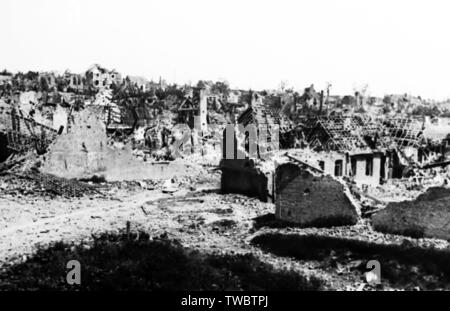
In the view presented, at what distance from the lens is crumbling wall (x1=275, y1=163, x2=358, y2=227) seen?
55.3 ft

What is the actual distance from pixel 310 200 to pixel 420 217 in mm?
3868

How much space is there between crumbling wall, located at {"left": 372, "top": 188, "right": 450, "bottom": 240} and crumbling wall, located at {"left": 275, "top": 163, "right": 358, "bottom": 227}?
1111mm

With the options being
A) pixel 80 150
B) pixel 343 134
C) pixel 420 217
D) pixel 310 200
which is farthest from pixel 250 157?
pixel 420 217

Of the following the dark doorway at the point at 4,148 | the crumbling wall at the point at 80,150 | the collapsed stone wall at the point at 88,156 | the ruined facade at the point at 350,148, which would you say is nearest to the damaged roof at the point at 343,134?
the ruined facade at the point at 350,148

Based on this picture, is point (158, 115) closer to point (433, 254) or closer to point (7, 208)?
point (7, 208)

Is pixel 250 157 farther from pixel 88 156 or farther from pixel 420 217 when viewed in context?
pixel 420 217

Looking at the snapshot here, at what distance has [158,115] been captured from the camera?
178 feet

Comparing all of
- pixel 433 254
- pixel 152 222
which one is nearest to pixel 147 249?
pixel 152 222

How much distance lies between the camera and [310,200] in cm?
1748

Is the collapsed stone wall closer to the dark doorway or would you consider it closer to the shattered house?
the dark doorway

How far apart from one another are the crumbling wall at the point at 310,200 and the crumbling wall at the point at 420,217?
1111 millimetres

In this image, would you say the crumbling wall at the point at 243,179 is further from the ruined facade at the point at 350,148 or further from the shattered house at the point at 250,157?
the ruined facade at the point at 350,148

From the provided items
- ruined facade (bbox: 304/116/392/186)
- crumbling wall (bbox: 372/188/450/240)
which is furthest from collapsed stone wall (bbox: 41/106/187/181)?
crumbling wall (bbox: 372/188/450/240)
